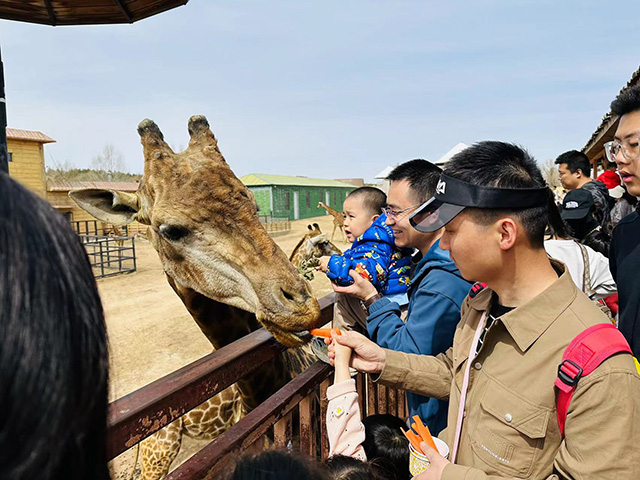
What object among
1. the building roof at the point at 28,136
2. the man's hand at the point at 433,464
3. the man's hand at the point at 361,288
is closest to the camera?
the man's hand at the point at 433,464

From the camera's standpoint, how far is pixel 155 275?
17766 millimetres

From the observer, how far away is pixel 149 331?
34.8 ft

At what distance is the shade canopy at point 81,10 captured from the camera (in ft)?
8.78

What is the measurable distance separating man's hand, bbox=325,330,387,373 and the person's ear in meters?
0.76

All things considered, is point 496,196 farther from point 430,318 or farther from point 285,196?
point 285,196

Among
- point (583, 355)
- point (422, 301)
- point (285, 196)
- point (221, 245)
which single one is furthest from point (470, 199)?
point (285, 196)

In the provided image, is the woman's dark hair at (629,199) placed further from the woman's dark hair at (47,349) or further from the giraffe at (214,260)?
the woman's dark hair at (47,349)

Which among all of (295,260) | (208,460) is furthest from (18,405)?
(295,260)

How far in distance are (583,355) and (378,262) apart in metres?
1.59

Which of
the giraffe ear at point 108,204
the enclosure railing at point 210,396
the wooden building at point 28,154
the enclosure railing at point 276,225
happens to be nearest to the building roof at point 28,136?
the wooden building at point 28,154

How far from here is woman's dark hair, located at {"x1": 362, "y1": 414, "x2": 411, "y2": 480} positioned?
1.99 meters

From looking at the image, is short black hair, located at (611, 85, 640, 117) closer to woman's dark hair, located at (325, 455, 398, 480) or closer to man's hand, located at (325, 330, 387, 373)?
man's hand, located at (325, 330, 387, 373)

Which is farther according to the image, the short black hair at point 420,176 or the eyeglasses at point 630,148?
the short black hair at point 420,176

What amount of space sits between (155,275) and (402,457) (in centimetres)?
1730
